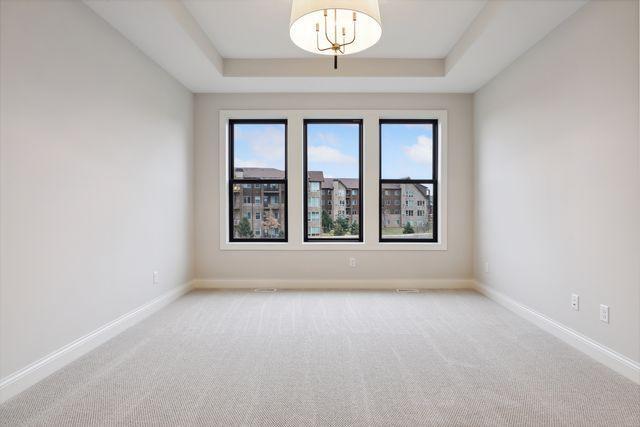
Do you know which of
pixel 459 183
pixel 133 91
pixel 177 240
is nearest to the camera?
pixel 133 91

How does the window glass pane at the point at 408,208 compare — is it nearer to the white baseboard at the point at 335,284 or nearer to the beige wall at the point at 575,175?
the white baseboard at the point at 335,284

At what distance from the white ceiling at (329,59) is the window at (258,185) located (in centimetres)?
61

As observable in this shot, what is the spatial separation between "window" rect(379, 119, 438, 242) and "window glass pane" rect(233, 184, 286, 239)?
4.63 feet

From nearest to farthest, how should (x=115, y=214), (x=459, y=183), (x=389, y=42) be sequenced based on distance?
(x=115, y=214) < (x=389, y=42) < (x=459, y=183)

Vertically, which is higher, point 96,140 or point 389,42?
point 389,42

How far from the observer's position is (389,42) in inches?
141

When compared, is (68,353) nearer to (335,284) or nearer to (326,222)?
(335,284)

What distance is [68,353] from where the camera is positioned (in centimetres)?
243

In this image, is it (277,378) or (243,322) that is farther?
(243,322)

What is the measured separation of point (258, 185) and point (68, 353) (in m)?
2.85

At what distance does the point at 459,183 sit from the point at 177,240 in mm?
3602

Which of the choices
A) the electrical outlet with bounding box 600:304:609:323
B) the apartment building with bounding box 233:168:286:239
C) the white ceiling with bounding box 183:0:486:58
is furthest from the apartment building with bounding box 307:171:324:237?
the electrical outlet with bounding box 600:304:609:323

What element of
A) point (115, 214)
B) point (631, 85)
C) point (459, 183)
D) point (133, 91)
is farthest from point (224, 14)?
point (459, 183)

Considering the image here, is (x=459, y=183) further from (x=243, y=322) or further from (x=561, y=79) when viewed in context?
(x=243, y=322)
